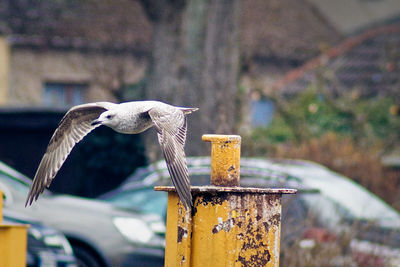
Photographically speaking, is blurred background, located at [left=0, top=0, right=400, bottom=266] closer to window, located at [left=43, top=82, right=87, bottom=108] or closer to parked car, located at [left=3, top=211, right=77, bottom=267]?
window, located at [left=43, top=82, right=87, bottom=108]

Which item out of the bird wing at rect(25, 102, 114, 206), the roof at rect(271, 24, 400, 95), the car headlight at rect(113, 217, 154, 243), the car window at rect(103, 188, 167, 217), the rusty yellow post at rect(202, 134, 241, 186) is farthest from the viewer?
the roof at rect(271, 24, 400, 95)

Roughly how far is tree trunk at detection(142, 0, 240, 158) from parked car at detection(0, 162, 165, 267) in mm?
4174

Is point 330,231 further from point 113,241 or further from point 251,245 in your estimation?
point 251,245

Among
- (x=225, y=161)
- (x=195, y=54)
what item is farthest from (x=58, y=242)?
(x=195, y=54)

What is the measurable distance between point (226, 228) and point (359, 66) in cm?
1903

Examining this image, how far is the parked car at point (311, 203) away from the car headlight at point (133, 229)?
47 centimetres

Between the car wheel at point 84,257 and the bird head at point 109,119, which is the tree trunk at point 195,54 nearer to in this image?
the car wheel at point 84,257

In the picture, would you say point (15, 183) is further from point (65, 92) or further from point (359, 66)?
point (359, 66)

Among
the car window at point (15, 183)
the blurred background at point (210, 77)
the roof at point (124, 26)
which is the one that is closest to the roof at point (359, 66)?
the blurred background at point (210, 77)

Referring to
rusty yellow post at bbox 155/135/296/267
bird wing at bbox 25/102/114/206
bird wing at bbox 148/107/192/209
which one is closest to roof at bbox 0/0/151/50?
bird wing at bbox 25/102/114/206

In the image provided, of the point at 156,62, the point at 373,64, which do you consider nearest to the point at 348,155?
the point at 156,62

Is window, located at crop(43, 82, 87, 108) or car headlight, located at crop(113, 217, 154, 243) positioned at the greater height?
window, located at crop(43, 82, 87, 108)

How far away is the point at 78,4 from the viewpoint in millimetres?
23266

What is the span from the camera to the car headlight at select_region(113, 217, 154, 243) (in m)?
8.03
